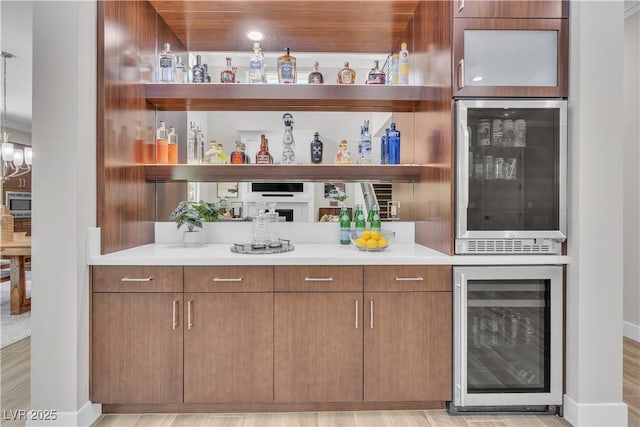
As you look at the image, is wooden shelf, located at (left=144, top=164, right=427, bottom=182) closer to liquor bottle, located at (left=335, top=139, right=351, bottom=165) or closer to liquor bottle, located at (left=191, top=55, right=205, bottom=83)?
liquor bottle, located at (left=335, top=139, right=351, bottom=165)

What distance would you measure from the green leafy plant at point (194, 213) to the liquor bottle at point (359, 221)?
1.00 m

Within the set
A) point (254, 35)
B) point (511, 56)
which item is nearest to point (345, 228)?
point (511, 56)

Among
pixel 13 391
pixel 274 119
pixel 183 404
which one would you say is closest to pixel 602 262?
pixel 274 119

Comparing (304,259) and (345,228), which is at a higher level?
(345,228)

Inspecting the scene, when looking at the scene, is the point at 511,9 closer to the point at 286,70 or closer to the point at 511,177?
the point at 511,177

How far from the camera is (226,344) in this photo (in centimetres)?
203

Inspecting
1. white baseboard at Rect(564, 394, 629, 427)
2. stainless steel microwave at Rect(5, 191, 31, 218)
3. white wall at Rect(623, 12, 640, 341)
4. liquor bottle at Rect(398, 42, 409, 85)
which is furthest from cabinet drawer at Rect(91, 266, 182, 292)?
stainless steel microwave at Rect(5, 191, 31, 218)

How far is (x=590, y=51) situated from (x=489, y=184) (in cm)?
88

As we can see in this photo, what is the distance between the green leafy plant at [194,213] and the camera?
2498 millimetres

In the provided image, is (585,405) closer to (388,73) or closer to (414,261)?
(414,261)

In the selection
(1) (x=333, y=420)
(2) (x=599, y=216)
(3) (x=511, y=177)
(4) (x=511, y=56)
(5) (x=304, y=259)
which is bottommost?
(1) (x=333, y=420)

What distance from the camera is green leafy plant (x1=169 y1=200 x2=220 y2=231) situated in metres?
2.50

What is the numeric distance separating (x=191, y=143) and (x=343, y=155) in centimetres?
112

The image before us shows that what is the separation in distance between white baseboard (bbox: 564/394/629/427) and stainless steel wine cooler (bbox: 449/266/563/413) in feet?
0.38
